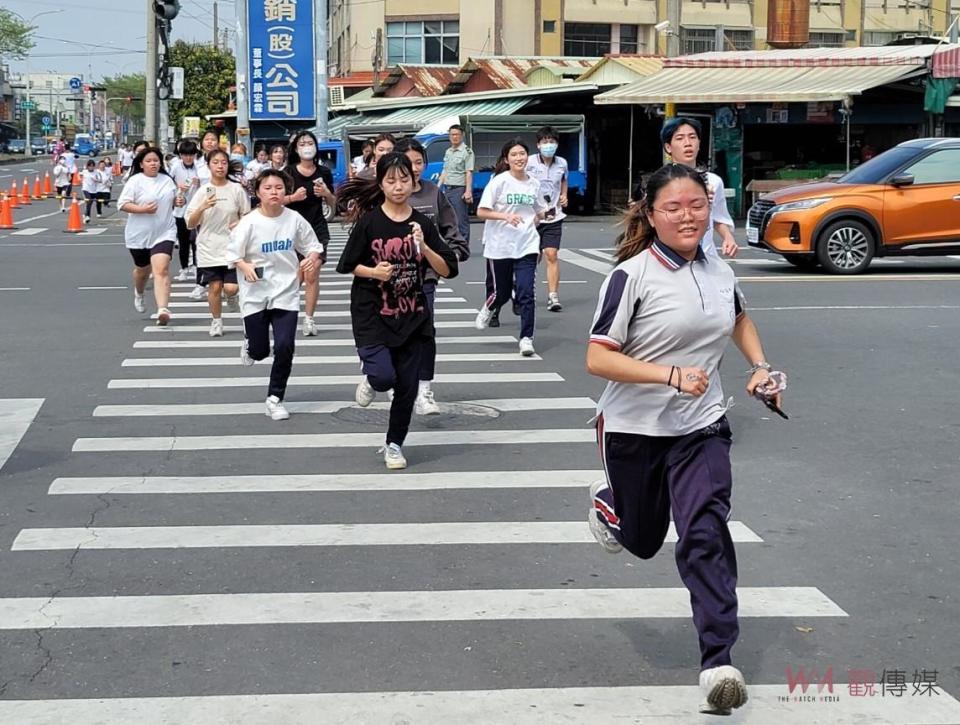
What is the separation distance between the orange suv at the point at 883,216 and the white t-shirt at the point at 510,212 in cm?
736

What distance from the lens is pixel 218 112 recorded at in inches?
3012

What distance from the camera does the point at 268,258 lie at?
9859 mm

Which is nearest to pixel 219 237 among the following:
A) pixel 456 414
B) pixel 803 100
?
pixel 456 414

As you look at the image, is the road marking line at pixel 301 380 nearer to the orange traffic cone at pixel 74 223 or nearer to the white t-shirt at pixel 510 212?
the white t-shirt at pixel 510 212

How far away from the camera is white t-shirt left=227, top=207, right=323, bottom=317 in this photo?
387 inches

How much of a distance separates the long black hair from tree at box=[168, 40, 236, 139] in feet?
226

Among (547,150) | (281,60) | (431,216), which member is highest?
(281,60)

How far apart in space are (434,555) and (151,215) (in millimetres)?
8771

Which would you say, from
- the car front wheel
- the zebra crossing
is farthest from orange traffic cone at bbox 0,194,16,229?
the zebra crossing

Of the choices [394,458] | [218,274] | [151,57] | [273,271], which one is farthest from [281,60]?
[394,458]

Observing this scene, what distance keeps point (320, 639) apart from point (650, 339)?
163cm

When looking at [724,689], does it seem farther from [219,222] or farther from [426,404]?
[219,222]

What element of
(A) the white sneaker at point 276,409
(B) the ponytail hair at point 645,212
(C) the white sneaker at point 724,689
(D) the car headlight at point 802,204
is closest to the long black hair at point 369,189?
(A) the white sneaker at point 276,409

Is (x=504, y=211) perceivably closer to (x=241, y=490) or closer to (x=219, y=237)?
(x=219, y=237)
